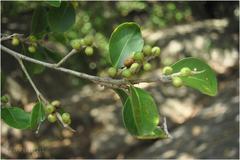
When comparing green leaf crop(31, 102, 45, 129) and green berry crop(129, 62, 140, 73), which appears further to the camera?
green leaf crop(31, 102, 45, 129)

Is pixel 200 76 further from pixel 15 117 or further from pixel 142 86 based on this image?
pixel 142 86

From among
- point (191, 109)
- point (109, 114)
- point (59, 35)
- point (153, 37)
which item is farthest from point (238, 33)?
point (59, 35)

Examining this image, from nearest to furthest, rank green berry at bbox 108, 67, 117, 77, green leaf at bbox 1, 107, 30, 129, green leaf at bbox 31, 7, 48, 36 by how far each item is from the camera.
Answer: green berry at bbox 108, 67, 117, 77, green leaf at bbox 1, 107, 30, 129, green leaf at bbox 31, 7, 48, 36

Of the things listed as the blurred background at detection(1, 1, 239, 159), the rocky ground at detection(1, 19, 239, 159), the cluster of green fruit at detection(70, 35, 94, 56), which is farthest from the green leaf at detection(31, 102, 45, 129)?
the rocky ground at detection(1, 19, 239, 159)

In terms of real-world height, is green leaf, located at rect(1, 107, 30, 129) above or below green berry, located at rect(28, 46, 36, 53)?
below

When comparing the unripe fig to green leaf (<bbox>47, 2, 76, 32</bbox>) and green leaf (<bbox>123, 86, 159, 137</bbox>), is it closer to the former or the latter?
green leaf (<bbox>123, 86, 159, 137</bbox>)

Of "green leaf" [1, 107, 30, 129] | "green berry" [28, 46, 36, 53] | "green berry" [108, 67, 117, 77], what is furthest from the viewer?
"green berry" [28, 46, 36, 53]

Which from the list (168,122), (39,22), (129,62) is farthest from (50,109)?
(168,122)

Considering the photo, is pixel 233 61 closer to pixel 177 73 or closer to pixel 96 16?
pixel 96 16
